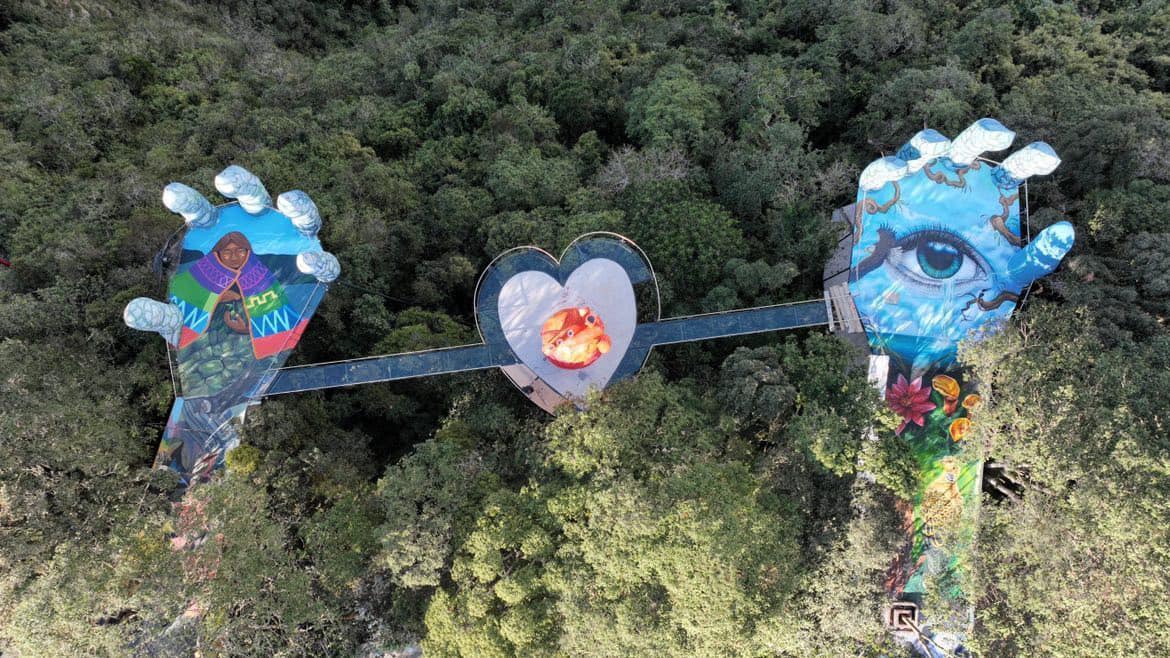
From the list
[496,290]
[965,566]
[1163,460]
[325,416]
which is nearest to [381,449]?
[325,416]

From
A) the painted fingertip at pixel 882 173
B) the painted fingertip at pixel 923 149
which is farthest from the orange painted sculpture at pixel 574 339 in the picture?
the painted fingertip at pixel 923 149

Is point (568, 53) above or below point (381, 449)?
above

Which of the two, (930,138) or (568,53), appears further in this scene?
(568,53)

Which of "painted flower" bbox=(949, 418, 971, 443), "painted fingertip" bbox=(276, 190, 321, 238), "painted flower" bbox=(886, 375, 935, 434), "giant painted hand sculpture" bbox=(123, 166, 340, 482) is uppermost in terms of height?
"painted fingertip" bbox=(276, 190, 321, 238)

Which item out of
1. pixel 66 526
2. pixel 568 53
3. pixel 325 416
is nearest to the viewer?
pixel 66 526

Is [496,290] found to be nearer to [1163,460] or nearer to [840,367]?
[840,367]

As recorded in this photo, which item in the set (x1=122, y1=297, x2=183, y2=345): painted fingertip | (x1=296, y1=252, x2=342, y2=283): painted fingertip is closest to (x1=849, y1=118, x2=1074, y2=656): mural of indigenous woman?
(x1=296, y1=252, x2=342, y2=283): painted fingertip

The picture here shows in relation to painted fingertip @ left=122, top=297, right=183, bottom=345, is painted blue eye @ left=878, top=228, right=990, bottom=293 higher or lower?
lower

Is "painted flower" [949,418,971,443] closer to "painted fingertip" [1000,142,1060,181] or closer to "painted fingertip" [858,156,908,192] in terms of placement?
"painted fingertip" [858,156,908,192]
